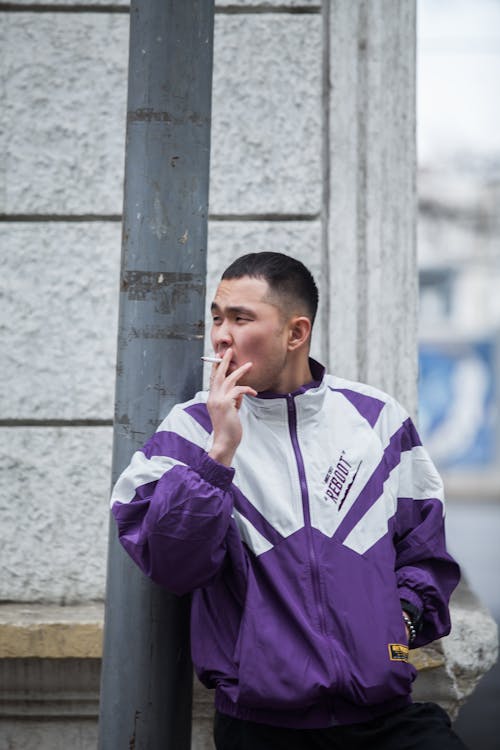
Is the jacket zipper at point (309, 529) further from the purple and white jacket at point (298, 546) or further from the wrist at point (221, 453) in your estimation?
the wrist at point (221, 453)

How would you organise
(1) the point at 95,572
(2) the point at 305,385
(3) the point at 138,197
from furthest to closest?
(1) the point at 95,572 < (2) the point at 305,385 < (3) the point at 138,197

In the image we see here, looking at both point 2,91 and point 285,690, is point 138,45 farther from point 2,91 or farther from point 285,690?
point 2,91

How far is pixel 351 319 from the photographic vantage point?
12.4ft

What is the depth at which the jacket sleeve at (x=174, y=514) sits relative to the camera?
202cm

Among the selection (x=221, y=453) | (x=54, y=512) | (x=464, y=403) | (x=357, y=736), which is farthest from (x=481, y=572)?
(x=464, y=403)

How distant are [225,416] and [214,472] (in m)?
0.13

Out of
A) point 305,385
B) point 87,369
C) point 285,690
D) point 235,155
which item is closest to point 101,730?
point 285,690

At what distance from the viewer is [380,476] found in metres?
2.43

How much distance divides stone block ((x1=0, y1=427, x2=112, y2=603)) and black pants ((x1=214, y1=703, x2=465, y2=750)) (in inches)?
60.9

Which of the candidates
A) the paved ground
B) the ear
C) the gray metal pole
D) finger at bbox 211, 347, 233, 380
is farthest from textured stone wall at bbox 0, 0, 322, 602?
the paved ground

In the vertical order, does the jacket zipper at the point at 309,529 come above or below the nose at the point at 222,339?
below

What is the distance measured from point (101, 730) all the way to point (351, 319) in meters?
2.03

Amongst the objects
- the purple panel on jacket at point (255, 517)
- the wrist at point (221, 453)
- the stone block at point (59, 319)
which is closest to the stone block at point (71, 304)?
the stone block at point (59, 319)

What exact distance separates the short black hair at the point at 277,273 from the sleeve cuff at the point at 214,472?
0.53 metres
